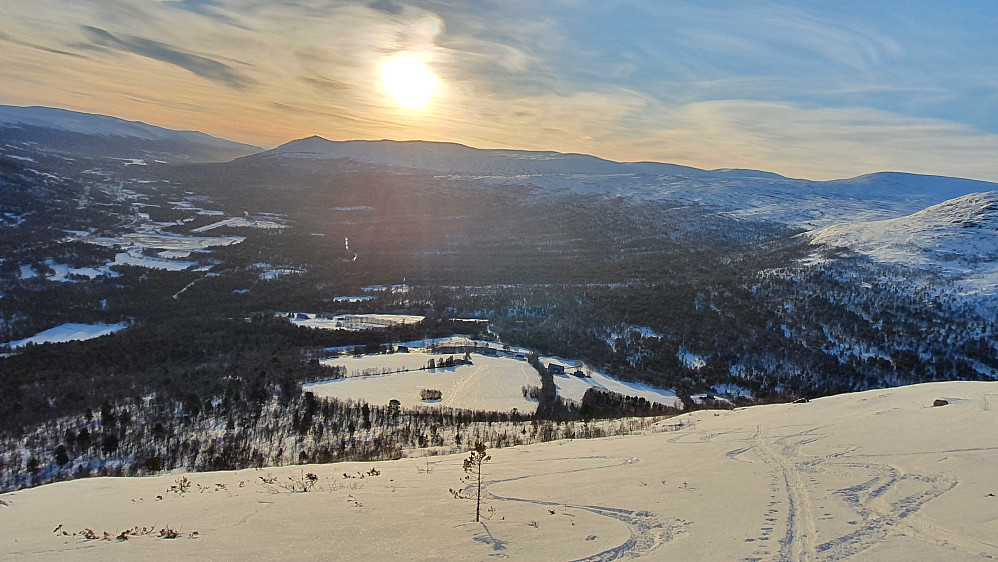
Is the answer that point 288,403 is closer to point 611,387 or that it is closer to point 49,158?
point 611,387

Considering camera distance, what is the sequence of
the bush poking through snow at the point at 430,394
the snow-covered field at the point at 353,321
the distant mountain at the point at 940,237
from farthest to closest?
the distant mountain at the point at 940,237 → the snow-covered field at the point at 353,321 → the bush poking through snow at the point at 430,394

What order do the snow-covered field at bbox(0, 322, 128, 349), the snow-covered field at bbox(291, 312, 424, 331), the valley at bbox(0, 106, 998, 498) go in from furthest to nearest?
the snow-covered field at bbox(291, 312, 424, 331), the snow-covered field at bbox(0, 322, 128, 349), the valley at bbox(0, 106, 998, 498)

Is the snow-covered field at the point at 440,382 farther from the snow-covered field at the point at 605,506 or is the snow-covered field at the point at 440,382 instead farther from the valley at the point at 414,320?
the snow-covered field at the point at 605,506

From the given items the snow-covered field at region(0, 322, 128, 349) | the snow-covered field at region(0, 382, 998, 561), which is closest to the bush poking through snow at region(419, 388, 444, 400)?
the snow-covered field at region(0, 382, 998, 561)

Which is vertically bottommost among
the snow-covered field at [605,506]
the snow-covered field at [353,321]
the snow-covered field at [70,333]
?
the snow-covered field at [70,333]

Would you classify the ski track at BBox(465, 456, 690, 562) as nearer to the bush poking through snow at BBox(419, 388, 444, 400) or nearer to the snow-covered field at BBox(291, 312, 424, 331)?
the bush poking through snow at BBox(419, 388, 444, 400)

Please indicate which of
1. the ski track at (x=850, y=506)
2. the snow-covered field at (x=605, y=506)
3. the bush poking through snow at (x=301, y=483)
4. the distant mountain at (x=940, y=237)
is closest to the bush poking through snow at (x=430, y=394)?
the snow-covered field at (x=605, y=506)

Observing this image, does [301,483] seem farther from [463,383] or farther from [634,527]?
[463,383]
